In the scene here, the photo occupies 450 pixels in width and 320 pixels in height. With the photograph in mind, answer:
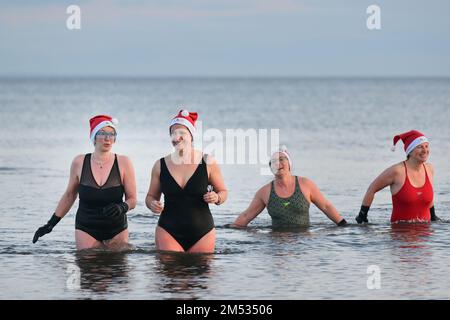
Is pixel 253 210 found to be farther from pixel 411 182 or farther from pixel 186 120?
pixel 186 120

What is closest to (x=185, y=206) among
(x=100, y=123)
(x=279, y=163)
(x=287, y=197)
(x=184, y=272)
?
(x=184, y=272)

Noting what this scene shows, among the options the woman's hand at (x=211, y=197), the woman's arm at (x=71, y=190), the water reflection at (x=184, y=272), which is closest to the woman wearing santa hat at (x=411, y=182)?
the water reflection at (x=184, y=272)

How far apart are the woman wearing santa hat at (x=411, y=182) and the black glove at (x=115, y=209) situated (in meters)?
4.25

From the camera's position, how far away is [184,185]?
13.7m

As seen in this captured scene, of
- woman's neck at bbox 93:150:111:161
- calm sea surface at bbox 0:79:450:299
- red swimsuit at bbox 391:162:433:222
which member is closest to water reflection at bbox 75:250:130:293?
calm sea surface at bbox 0:79:450:299

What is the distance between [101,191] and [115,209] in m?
0.31

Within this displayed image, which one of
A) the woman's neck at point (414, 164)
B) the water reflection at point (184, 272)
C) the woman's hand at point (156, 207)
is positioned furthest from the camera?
the woman's neck at point (414, 164)

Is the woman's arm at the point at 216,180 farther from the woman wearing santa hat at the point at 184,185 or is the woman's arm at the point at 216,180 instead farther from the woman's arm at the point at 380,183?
the woman's arm at the point at 380,183

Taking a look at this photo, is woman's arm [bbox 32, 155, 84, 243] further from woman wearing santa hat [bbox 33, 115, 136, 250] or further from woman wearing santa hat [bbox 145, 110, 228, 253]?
woman wearing santa hat [bbox 145, 110, 228, 253]

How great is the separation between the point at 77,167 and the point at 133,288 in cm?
183

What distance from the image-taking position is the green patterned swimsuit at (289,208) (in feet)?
55.3

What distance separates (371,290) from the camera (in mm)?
12938

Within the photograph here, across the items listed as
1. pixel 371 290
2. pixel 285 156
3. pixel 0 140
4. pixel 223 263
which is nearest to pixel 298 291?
pixel 371 290
